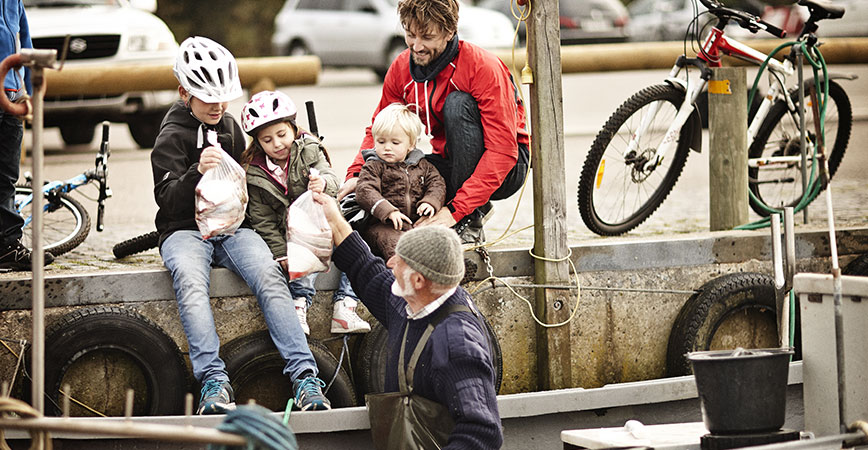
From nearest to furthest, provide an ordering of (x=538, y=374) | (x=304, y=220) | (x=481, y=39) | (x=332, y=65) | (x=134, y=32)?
(x=304, y=220)
(x=538, y=374)
(x=134, y=32)
(x=481, y=39)
(x=332, y=65)

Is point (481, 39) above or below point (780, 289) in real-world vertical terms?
above

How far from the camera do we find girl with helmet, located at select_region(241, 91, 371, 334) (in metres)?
4.77

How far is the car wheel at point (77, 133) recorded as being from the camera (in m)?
→ 10.7

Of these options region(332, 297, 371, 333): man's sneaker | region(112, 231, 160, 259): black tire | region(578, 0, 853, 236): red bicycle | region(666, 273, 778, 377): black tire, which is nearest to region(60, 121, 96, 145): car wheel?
region(112, 231, 160, 259): black tire

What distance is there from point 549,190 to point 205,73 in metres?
1.72

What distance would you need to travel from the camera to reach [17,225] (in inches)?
207

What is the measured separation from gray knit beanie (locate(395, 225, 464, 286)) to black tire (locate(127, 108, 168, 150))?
7069 mm

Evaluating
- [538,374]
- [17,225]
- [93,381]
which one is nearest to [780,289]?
[538,374]

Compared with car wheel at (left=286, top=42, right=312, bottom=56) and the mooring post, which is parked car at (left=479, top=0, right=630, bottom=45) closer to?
car wheel at (left=286, top=42, right=312, bottom=56)

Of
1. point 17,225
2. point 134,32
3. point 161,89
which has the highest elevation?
point 134,32

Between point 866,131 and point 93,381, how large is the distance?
368 inches

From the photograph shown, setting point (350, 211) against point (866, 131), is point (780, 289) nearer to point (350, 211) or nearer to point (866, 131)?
point (350, 211)

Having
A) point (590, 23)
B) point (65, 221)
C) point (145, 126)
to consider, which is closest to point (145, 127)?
point (145, 126)

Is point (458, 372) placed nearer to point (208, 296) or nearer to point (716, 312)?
point (208, 296)
